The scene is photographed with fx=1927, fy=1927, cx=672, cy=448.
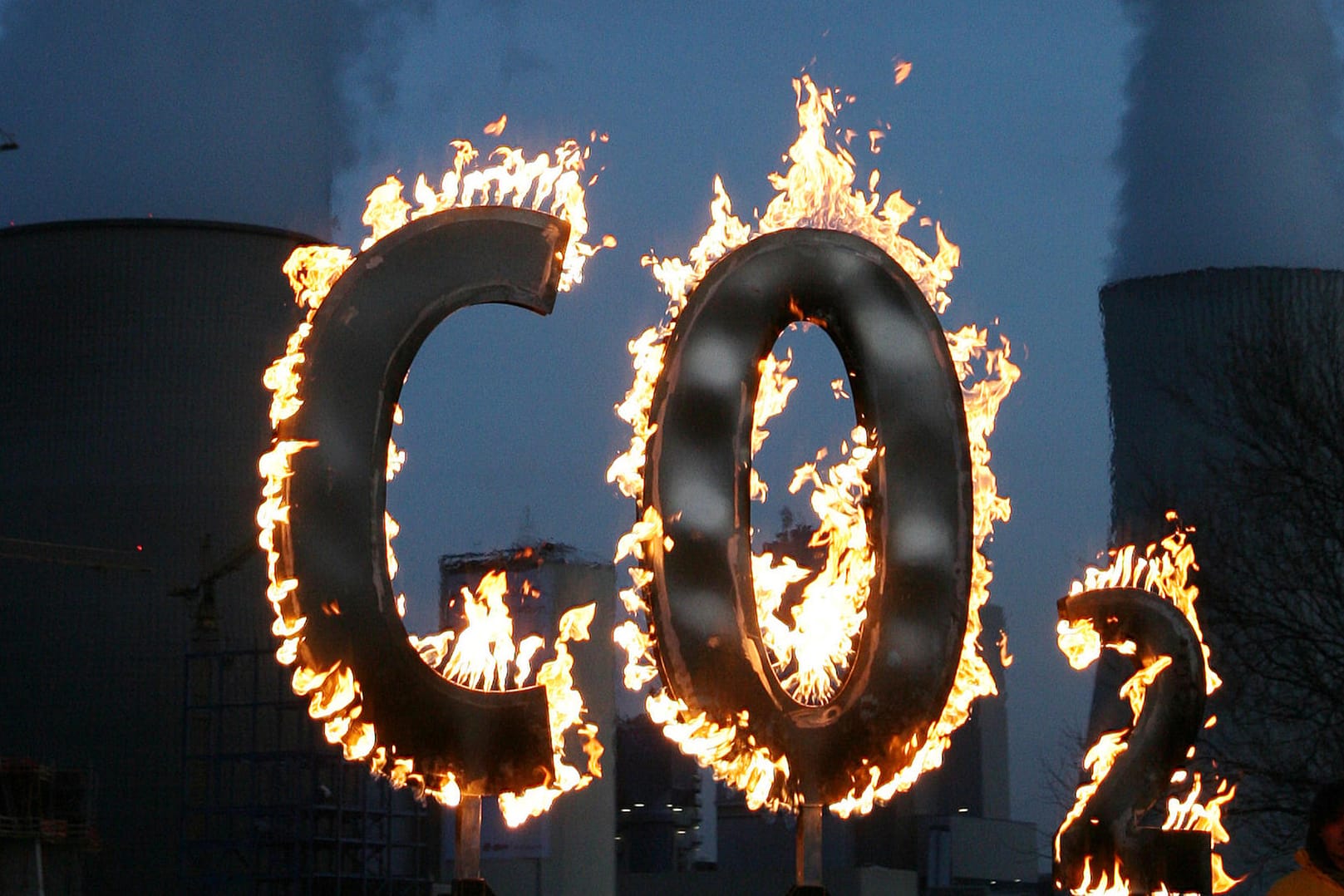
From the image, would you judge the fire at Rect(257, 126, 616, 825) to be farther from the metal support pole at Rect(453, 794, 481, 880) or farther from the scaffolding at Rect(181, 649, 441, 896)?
the scaffolding at Rect(181, 649, 441, 896)

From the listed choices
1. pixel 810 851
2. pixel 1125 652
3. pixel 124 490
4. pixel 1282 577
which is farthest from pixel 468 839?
pixel 124 490

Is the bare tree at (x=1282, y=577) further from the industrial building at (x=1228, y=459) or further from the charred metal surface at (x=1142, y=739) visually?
the charred metal surface at (x=1142, y=739)

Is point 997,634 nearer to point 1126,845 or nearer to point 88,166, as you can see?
point 88,166

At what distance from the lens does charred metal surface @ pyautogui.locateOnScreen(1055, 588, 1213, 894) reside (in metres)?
7.44

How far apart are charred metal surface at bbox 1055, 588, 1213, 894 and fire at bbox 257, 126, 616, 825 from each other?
210 cm

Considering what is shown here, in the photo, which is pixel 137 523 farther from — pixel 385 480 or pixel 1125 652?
pixel 385 480

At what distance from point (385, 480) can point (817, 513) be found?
1.83 meters

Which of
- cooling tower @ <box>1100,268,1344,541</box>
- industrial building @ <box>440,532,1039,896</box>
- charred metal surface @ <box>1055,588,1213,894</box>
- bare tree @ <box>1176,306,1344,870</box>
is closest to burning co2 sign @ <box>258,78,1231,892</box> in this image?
charred metal surface @ <box>1055,588,1213,894</box>

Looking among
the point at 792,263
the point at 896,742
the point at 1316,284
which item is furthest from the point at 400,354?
the point at 1316,284

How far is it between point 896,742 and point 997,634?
38619mm

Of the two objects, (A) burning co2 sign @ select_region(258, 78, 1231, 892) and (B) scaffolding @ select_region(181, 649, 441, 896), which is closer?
(A) burning co2 sign @ select_region(258, 78, 1231, 892)

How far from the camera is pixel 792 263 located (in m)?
6.41

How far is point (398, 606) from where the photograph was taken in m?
5.77

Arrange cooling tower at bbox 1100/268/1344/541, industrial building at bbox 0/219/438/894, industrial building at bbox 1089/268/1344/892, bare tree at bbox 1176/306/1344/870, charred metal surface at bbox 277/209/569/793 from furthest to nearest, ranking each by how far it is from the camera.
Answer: industrial building at bbox 0/219/438/894 → cooling tower at bbox 1100/268/1344/541 → industrial building at bbox 1089/268/1344/892 → bare tree at bbox 1176/306/1344/870 → charred metal surface at bbox 277/209/569/793
